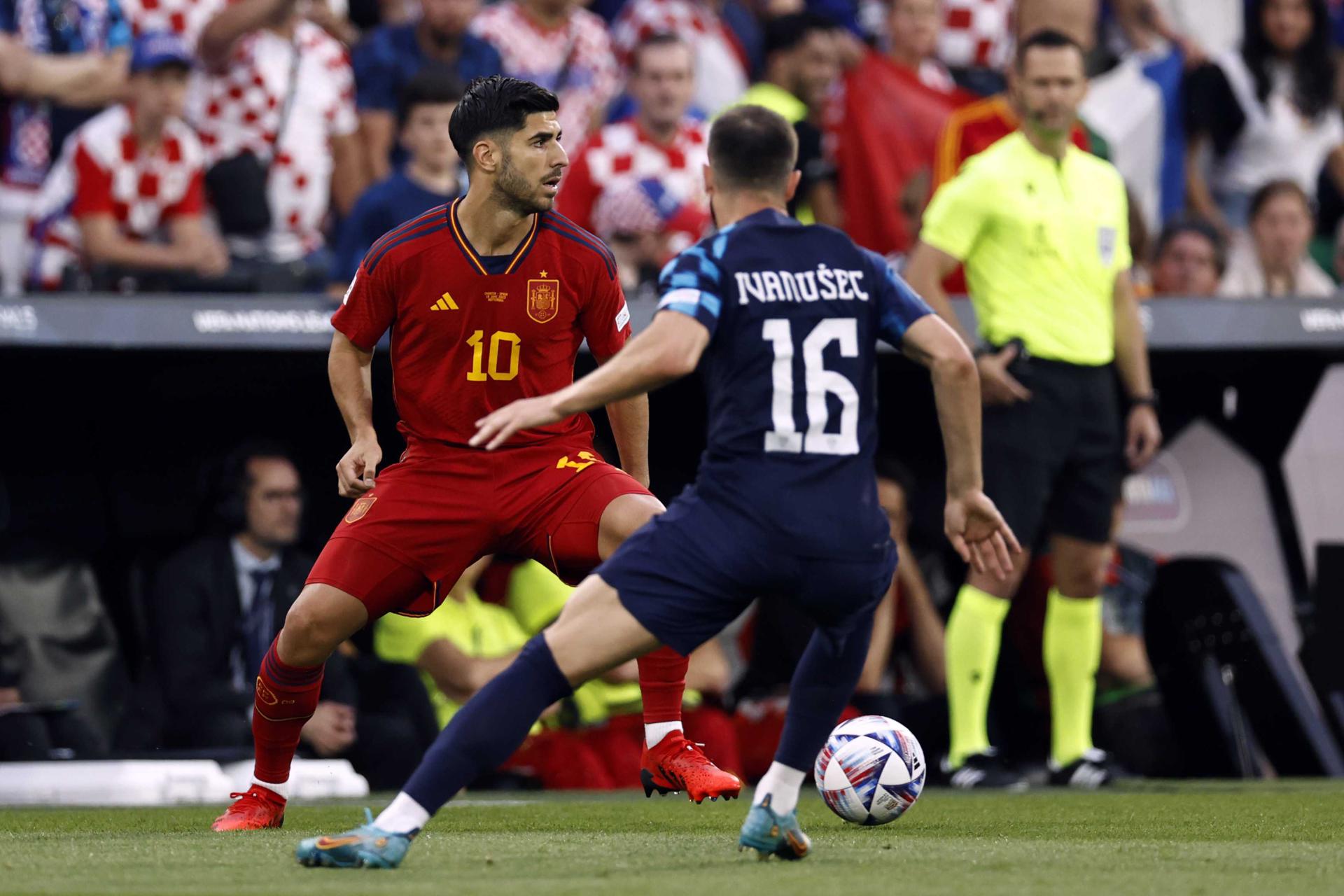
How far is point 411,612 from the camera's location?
6066 millimetres

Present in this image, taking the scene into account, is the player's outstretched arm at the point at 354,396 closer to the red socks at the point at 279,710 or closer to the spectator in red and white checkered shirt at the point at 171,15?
the red socks at the point at 279,710

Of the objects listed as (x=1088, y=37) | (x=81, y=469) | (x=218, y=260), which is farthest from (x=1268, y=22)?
(x=81, y=469)

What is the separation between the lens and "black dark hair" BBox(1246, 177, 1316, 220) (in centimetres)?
1044

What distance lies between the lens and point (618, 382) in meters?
4.41

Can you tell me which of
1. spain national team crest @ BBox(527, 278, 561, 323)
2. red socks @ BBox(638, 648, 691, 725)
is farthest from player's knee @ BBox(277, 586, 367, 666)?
spain national team crest @ BBox(527, 278, 561, 323)

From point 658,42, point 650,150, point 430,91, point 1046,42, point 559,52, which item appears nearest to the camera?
point 1046,42

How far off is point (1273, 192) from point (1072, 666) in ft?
11.3

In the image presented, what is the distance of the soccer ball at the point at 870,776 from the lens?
20.0 feet

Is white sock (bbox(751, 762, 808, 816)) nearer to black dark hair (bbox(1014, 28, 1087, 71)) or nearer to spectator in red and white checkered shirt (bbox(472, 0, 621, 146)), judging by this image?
black dark hair (bbox(1014, 28, 1087, 71))

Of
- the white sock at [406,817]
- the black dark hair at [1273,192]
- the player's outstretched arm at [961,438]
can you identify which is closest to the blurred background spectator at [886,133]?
the black dark hair at [1273,192]

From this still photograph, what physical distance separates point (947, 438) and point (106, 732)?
17.5 ft

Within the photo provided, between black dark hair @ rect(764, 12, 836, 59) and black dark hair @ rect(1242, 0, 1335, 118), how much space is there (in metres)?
2.54

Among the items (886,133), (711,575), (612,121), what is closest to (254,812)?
(711,575)

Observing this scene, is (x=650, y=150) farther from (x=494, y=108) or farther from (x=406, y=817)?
(x=406, y=817)
